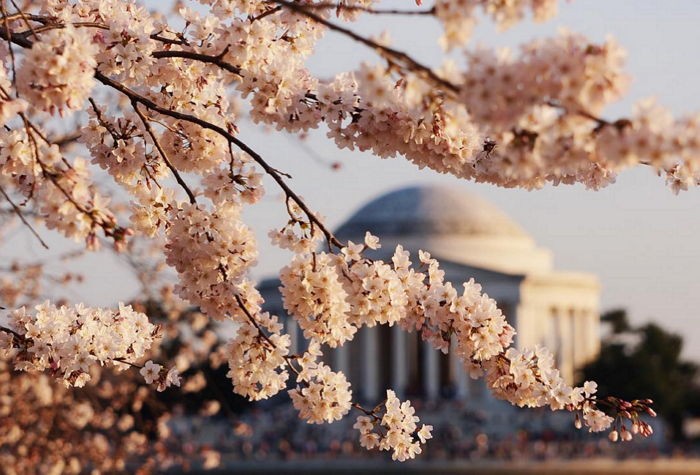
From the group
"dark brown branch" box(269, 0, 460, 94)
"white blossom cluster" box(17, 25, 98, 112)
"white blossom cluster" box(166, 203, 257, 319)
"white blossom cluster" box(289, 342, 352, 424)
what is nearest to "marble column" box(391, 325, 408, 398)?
"white blossom cluster" box(289, 342, 352, 424)

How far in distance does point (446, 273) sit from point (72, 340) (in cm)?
11684

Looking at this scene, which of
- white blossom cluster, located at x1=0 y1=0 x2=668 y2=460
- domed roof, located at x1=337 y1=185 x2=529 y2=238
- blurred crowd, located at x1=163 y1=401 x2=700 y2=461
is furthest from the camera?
domed roof, located at x1=337 y1=185 x2=529 y2=238

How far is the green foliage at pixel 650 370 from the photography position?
104750mm

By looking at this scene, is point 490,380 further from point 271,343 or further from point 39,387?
point 39,387

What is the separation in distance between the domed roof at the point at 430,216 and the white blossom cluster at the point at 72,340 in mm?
120053

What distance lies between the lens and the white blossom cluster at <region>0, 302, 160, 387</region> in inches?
456

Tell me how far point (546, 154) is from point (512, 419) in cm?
10114

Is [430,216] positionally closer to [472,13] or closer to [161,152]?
[161,152]

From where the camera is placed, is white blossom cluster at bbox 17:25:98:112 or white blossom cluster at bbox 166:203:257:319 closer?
white blossom cluster at bbox 17:25:98:112

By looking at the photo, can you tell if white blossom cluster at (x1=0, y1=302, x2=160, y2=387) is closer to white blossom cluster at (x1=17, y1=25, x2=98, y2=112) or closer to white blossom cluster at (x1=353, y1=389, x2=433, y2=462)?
white blossom cluster at (x1=353, y1=389, x2=433, y2=462)

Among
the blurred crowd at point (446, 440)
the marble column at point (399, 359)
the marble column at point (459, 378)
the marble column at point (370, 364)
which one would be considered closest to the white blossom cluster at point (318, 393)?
the blurred crowd at point (446, 440)

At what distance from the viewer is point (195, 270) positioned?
1112 cm

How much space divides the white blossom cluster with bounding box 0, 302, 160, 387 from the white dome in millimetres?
116536

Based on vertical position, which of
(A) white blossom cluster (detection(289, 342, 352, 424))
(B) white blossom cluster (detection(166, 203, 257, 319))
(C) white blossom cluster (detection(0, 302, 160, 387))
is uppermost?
(B) white blossom cluster (detection(166, 203, 257, 319))
